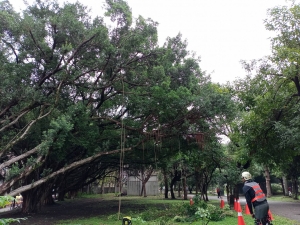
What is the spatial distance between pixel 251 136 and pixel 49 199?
18385 mm

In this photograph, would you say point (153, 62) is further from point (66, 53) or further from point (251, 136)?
point (251, 136)

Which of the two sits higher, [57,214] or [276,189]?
[276,189]

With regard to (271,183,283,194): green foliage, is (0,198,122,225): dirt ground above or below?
below

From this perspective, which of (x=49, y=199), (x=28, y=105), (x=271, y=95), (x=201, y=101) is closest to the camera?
(x=271, y=95)

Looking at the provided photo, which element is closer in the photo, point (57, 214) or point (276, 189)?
point (57, 214)

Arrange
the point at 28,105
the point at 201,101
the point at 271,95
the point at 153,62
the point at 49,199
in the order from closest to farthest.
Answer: the point at 271,95 → the point at 201,101 → the point at 28,105 → the point at 153,62 → the point at 49,199

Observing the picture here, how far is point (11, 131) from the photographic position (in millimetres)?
14758

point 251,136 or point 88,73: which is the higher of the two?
point 88,73

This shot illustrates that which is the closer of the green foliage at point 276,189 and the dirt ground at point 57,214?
the dirt ground at point 57,214

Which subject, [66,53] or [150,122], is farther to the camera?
[150,122]

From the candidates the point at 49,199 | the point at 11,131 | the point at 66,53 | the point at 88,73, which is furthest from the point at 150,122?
the point at 49,199

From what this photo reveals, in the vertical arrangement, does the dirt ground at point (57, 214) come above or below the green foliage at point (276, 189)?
below

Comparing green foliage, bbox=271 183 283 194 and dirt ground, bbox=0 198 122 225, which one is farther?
green foliage, bbox=271 183 283 194

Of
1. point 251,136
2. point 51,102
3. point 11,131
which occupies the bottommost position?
point 251,136
